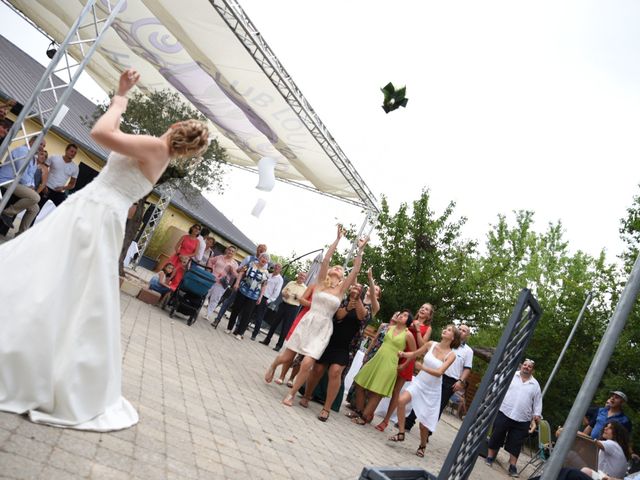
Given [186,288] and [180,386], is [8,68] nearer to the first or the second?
[186,288]

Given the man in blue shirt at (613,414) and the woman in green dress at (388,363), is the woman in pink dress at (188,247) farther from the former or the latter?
the man in blue shirt at (613,414)

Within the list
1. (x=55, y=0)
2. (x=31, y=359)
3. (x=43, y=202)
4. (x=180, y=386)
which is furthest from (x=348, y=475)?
(x=55, y=0)

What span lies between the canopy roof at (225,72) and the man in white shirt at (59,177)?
9.58ft

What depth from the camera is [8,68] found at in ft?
81.4

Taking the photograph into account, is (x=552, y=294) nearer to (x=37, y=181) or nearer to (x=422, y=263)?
(x=422, y=263)

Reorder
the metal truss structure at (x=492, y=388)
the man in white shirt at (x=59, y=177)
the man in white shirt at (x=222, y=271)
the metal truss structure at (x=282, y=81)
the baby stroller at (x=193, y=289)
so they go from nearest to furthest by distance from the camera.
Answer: the metal truss structure at (x=492, y=388)
the metal truss structure at (x=282, y=81)
the baby stroller at (x=193, y=289)
the man in white shirt at (x=59, y=177)
the man in white shirt at (x=222, y=271)

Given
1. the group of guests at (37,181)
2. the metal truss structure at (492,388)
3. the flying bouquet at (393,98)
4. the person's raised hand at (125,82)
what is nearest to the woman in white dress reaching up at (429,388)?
the metal truss structure at (492,388)

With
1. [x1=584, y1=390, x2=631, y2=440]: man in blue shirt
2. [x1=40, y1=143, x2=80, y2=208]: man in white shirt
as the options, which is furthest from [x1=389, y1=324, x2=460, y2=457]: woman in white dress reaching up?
[x1=40, y1=143, x2=80, y2=208]: man in white shirt

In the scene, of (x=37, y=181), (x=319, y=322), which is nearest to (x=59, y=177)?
(x=37, y=181)

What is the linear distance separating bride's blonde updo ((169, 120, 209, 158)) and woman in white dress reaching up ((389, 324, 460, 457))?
551 centimetres

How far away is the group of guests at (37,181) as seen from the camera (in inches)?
392

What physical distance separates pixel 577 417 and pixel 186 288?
30.4 feet

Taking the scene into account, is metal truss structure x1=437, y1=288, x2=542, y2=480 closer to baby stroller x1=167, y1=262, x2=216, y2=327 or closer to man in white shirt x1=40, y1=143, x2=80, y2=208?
baby stroller x1=167, y1=262, x2=216, y2=327

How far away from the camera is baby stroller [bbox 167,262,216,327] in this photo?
11242 millimetres
